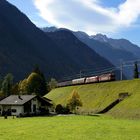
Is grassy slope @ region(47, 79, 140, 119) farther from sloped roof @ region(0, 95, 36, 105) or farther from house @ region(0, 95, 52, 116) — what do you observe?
sloped roof @ region(0, 95, 36, 105)

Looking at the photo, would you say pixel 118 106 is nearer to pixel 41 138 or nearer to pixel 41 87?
pixel 41 138

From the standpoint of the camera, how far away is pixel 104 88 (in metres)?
121

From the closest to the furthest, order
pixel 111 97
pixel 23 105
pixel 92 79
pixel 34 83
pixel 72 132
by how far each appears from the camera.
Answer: pixel 72 132, pixel 111 97, pixel 23 105, pixel 92 79, pixel 34 83

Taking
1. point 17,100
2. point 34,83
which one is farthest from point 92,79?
point 34,83

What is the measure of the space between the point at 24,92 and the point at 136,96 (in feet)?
246

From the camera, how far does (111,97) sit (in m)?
109

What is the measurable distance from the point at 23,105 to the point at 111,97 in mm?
24179

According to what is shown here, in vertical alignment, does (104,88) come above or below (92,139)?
above

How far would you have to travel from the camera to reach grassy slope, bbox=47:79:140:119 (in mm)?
89331

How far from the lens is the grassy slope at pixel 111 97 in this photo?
89.3 meters

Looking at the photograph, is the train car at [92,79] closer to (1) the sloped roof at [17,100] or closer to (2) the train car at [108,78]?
(2) the train car at [108,78]

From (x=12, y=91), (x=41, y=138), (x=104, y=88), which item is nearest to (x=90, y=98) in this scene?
(x=104, y=88)

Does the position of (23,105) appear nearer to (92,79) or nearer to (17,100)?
(17,100)

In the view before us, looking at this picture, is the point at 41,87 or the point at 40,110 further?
the point at 41,87
